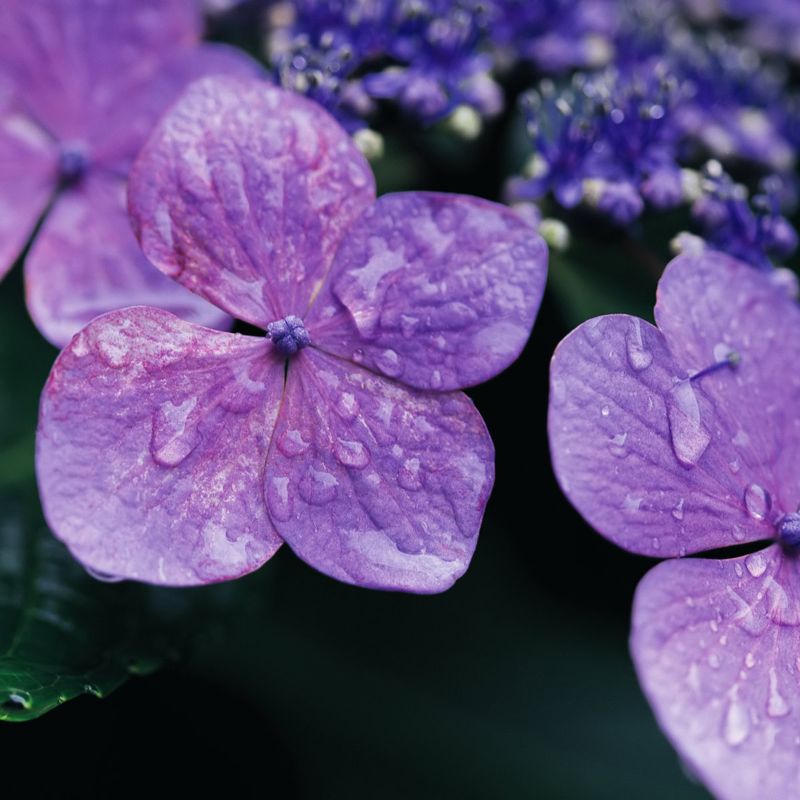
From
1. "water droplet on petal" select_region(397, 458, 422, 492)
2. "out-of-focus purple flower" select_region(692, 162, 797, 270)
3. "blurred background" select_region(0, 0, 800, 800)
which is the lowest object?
"blurred background" select_region(0, 0, 800, 800)

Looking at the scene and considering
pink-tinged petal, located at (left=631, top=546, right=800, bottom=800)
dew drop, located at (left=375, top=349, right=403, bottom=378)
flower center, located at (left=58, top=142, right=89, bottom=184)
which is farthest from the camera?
flower center, located at (left=58, top=142, right=89, bottom=184)

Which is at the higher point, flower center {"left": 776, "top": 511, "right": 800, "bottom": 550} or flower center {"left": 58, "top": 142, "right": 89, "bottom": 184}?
flower center {"left": 58, "top": 142, "right": 89, "bottom": 184}

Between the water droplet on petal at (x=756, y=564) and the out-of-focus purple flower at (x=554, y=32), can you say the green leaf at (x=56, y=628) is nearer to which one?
the water droplet on petal at (x=756, y=564)

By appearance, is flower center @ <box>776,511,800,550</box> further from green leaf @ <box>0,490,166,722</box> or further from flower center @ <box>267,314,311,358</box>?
green leaf @ <box>0,490,166,722</box>

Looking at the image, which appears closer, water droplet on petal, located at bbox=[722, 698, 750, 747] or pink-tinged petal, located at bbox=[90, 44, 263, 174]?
water droplet on petal, located at bbox=[722, 698, 750, 747]

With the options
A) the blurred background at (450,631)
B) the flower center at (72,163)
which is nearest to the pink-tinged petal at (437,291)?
the blurred background at (450,631)

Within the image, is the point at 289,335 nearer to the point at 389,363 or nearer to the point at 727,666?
the point at 389,363

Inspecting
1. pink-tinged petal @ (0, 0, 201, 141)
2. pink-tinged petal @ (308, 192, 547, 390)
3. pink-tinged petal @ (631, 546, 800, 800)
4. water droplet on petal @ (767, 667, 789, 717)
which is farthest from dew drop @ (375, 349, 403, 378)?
pink-tinged petal @ (0, 0, 201, 141)
